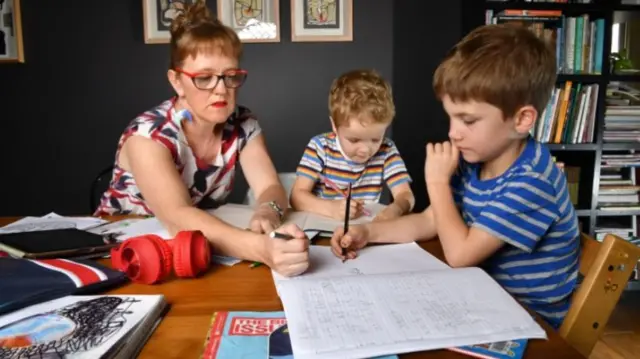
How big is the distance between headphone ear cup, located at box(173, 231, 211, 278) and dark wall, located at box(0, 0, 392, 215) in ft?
6.88

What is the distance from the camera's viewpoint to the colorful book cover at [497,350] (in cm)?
66

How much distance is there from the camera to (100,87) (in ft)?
9.98

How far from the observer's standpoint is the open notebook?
673 mm

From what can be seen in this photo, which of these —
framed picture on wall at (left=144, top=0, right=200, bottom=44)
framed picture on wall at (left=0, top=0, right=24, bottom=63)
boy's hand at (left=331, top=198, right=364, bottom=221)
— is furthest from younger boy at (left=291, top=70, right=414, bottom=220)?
framed picture on wall at (left=0, top=0, right=24, bottom=63)

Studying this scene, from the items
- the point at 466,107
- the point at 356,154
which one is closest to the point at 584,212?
the point at 356,154

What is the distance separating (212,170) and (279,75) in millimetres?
1553

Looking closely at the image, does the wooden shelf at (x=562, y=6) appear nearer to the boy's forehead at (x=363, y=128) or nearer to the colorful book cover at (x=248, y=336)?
the boy's forehead at (x=363, y=128)

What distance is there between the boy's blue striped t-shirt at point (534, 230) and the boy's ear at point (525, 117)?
0.05m

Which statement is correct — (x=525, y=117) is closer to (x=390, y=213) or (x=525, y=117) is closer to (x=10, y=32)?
(x=390, y=213)

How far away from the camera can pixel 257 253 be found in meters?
1.04

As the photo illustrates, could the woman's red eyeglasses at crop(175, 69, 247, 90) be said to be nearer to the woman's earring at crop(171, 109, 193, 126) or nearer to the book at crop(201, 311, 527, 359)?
the woman's earring at crop(171, 109, 193, 126)

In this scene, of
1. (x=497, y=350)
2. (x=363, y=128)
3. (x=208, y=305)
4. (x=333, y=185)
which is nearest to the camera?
(x=497, y=350)

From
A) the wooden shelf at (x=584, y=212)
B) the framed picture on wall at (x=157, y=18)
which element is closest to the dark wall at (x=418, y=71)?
the wooden shelf at (x=584, y=212)

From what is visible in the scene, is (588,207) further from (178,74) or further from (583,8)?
(178,74)
